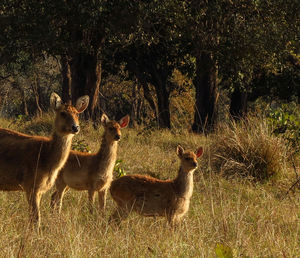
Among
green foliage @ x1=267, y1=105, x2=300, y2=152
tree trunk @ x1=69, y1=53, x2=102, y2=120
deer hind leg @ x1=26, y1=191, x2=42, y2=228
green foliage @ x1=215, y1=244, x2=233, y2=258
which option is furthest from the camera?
tree trunk @ x1=69, y1=53, x2=102, y2=120

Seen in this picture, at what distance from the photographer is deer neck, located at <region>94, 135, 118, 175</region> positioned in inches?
301

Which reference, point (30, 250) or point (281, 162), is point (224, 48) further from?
point (30, 250)

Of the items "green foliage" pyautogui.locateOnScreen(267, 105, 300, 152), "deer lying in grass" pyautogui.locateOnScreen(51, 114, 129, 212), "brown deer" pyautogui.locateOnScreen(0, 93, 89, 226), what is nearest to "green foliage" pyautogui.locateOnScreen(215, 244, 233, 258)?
"brown deer" pyautogui.locateOnScreen(0, 93, 89, 226)

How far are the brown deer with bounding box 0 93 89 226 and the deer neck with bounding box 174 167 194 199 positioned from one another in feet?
4.99

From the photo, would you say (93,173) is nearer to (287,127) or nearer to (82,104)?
(82,104)

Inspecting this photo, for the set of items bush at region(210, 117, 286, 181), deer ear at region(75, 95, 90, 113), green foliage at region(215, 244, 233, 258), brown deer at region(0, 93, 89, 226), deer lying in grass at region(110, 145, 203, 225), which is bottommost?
bush at region(210, 117, 286, 181)

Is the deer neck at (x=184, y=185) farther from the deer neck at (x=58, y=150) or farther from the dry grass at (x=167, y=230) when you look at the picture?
the deer neck at (x=58, y=150)

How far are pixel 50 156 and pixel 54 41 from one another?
9300mm

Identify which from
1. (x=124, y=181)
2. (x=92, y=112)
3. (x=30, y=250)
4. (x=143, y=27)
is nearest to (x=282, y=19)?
(x=143, y=27)

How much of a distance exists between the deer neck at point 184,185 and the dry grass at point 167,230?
227 millimetres

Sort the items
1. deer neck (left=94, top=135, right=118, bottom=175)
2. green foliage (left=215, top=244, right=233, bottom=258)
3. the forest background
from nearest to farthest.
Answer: green foliage (left=215, top=244, right=233, bottom=258)
the forest background
deer neck (left=94, top=135, right=118, bottom=175)

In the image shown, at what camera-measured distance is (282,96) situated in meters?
24.9

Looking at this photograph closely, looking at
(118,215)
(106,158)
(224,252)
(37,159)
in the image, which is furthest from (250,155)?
(224,252)

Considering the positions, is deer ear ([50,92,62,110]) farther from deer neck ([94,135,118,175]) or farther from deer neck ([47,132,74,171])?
deer neck ([94,135,118,175])
